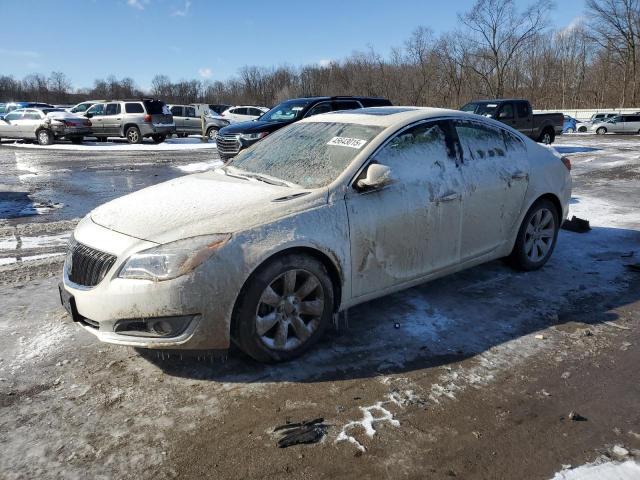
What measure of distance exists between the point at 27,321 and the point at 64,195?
691 centimetres

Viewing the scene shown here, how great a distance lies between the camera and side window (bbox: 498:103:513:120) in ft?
58.4

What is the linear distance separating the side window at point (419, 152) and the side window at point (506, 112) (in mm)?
14634

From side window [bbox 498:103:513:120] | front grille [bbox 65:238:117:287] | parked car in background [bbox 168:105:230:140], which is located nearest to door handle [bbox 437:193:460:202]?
front grille [bbox 65:238:117:287]

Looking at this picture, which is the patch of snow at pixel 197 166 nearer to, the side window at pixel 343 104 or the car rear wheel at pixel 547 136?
the side window at pixel 343 104

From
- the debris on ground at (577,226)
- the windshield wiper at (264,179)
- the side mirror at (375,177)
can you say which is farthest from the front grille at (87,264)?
the debris on ground at (577,226)

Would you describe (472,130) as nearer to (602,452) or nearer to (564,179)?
(564,179)

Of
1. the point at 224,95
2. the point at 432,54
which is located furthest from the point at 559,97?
the point at 224,95

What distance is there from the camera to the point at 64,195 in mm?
10297

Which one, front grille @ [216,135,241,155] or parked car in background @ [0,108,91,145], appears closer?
front grille @ [216,135,241,155]

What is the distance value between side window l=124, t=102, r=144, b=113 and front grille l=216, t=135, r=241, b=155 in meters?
12.2

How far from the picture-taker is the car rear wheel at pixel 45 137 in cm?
2348

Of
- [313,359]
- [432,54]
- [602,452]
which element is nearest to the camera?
[602,452]

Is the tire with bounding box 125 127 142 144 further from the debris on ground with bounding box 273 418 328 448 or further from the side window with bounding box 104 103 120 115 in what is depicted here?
the debris on ground with bounding box 273 418 328 448

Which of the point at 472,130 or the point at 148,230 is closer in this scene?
the point at 148,230
